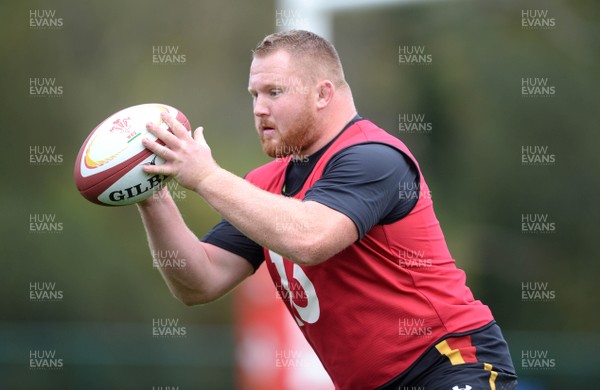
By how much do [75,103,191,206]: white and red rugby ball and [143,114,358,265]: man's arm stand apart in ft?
0.79

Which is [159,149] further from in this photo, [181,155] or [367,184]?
[367,184]

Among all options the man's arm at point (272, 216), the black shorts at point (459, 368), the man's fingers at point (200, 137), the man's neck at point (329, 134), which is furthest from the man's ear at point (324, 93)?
the black shorts at point (459, 368)

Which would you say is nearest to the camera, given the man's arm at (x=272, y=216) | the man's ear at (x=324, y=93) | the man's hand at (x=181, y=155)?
the man's arm at (x=272, y=216)

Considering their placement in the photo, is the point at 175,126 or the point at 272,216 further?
the point at 175,126

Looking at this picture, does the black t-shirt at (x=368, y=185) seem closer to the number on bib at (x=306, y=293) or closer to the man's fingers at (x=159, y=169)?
the number on bib at (x=306, y=293)

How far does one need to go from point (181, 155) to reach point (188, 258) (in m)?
0.75

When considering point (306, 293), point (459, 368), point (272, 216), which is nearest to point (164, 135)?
point (272, 216)

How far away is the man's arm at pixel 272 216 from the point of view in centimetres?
341

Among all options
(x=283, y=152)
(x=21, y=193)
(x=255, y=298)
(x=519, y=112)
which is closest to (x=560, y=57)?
(x=519, y=112)

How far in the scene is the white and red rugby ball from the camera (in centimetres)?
371

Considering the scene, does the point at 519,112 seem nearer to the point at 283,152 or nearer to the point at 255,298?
the point at 255,298

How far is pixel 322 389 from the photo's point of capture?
7.03 metres

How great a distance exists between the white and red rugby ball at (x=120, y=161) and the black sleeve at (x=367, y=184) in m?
0.72

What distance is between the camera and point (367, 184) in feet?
11.7
